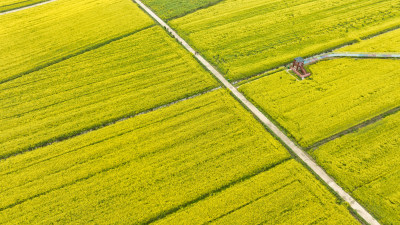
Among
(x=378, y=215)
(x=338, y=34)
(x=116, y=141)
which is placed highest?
(x=338, y=34)

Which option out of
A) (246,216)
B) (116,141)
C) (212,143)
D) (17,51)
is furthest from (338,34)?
(17,51)

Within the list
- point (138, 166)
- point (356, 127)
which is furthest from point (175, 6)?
point (356, 127)

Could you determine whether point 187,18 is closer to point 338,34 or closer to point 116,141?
point 338,34

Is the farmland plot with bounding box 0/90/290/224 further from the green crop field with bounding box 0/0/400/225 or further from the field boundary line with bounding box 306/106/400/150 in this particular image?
the field boundary line with bounding box 306/106/400/150

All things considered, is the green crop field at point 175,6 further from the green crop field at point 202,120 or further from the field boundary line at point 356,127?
the field boundary line at point 356,127

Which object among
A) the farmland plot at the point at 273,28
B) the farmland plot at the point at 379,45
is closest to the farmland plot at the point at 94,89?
the farmland plot at the point at 273,28
